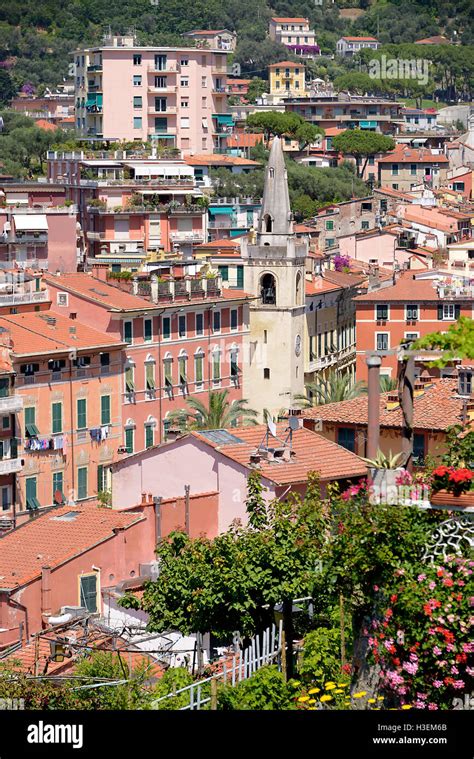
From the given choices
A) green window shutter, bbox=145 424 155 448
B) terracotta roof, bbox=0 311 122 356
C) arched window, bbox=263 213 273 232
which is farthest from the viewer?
arched window, bbox=263 213 273 232

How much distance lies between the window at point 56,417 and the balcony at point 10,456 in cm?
168

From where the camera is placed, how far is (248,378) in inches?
2680

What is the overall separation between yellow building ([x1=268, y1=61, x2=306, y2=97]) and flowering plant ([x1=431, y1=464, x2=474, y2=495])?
156656mm

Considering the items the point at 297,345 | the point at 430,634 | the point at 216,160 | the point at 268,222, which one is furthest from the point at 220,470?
the point at 216,160

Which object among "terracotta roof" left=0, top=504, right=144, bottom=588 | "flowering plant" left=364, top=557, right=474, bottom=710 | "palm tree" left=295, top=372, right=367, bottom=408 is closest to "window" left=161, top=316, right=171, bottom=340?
"palm tree" left=295, top=372, right=367, bottom=408

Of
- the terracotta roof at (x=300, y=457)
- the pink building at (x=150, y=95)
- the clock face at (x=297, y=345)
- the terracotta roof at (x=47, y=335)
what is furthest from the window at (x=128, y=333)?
the pink building at (x=150, y=95)

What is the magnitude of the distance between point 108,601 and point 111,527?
222 cm

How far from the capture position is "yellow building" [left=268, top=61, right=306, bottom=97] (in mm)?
174625

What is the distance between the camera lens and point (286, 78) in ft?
577

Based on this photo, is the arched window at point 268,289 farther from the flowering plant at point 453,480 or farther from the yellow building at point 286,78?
the yellow building at point 286,78

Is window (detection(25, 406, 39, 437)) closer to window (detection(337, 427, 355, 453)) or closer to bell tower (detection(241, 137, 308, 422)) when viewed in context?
window (detection(337, 427, 355, 453))

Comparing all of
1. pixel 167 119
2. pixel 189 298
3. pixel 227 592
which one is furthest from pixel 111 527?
pixel 167 119

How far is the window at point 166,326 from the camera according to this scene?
62000mm

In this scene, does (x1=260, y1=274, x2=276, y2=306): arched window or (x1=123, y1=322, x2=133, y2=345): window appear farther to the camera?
(x1=260, y1=274, x2=276, y2=306): arched window
